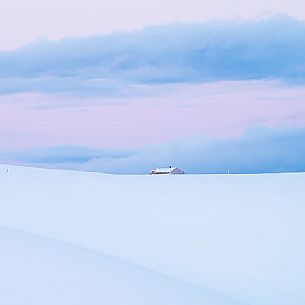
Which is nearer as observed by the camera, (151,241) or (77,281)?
(77,281)

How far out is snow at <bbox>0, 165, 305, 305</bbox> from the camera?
6363mm

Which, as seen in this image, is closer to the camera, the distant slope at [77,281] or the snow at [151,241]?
the distant slope at [77,281]

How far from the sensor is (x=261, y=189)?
1074 cm

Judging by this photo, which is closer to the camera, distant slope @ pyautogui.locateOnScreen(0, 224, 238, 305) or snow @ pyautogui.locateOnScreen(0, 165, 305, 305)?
distant slope @ pyautogui.locateOnScreen(0, 224, 238, 305)

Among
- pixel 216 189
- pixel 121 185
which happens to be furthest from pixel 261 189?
pixel 121 185

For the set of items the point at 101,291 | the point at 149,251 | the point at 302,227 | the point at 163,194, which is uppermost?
the point at 163,194

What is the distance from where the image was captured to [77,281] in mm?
6324

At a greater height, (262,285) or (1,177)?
(1,177)

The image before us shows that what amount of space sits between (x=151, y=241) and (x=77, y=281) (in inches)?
92.2

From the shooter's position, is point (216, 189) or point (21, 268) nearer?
point (21, 268)

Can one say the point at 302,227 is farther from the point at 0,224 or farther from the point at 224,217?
the point at 0,224

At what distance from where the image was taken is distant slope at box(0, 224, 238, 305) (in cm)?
586

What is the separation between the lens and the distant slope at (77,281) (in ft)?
19.2

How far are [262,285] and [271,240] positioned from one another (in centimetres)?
97
